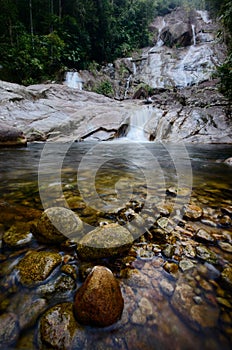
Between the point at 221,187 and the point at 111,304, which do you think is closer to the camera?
the point at 111,304

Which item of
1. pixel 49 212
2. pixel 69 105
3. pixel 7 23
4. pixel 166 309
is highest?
pixel 7 23

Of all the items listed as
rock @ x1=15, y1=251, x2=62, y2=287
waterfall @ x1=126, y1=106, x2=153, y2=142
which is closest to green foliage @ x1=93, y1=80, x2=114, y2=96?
waterfall @ x1=126, y1=106, x2=153, y2=142

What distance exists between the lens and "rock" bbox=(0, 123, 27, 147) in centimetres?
694

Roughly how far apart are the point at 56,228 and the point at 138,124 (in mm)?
10936

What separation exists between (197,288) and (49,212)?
4.29 ft

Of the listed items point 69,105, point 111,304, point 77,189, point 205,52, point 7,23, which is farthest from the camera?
point 205,52

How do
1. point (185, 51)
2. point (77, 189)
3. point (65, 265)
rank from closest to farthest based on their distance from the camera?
point (65, 265)
point (77, 189)
point (185, 51)

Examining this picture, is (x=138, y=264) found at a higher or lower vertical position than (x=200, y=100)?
lower

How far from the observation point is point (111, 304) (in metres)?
1.08

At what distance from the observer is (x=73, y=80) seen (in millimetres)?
17344

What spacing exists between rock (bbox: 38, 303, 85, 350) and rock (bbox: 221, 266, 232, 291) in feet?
3.21

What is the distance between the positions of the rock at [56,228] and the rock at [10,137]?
6.48 metres

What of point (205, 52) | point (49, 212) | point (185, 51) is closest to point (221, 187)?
point (49, 212)

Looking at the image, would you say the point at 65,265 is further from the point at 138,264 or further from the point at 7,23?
the point at 7,23
